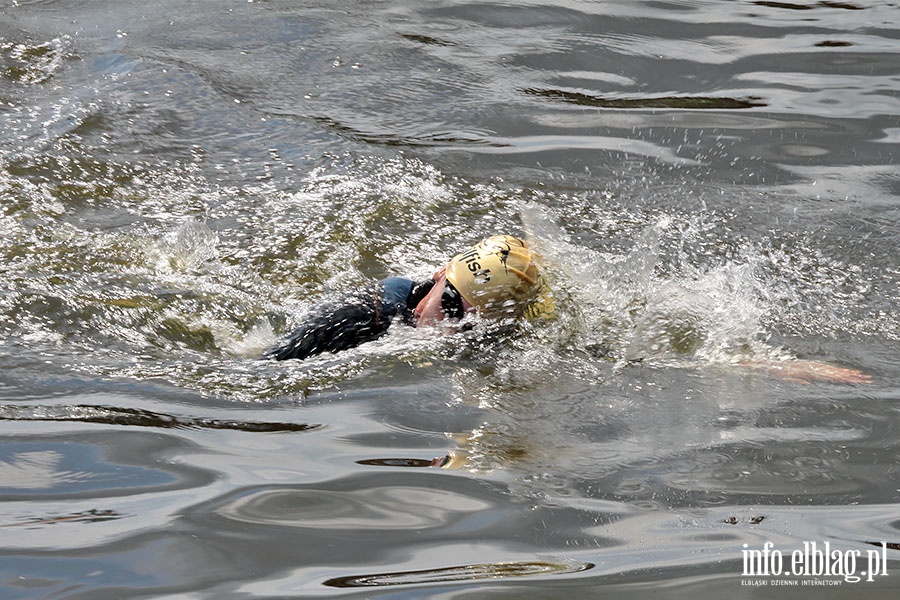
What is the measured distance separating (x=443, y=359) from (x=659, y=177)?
3.72 metres

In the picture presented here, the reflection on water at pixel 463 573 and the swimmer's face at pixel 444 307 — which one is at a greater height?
the swimmer's face at pixel 444 307

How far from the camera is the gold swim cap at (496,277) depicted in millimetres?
6555

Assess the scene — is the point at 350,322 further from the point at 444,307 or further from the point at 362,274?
the point at 362,274

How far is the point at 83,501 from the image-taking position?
4.55 meters

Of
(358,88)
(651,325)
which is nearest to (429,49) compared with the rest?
(358,88)

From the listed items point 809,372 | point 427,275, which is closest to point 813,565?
point 809,372

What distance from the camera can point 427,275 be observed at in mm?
7629

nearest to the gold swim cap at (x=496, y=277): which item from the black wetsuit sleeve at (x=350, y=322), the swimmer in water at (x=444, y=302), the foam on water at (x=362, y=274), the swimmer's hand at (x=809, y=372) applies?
the swimmer in water at (x=444, y=302)

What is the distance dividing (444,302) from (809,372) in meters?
2.28

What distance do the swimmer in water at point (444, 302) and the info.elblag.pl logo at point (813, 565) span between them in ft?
9.10

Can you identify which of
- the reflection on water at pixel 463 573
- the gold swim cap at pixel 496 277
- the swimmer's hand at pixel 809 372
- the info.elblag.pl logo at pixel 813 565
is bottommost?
the reflection on water at pixel 463 573

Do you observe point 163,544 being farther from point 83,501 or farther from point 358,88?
point 358,88

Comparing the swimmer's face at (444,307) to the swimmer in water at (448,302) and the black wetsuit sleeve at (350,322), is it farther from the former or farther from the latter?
the black wetsuit sleeve at (350,322)

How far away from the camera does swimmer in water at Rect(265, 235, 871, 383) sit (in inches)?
256
